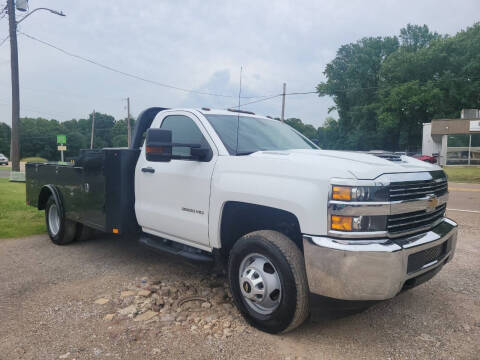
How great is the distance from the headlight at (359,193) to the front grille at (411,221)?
20 cm

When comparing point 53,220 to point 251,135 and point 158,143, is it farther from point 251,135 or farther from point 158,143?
point 251,135

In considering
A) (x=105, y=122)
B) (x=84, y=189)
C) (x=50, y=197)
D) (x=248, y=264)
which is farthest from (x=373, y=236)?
(x=105, y=122)

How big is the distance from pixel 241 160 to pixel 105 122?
86.9m

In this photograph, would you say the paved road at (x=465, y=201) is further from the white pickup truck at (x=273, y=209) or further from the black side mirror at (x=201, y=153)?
the black side mirror at (x=201, y=153)

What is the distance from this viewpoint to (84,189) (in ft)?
16.6

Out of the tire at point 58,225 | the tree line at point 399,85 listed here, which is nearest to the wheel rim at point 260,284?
the tire at point 58,225

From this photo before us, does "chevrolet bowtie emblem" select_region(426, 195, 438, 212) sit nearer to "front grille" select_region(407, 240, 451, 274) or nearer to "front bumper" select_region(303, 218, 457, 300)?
"front grille" select_region(407, 240, 451, 274)

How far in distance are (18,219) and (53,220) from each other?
2019 millimetres

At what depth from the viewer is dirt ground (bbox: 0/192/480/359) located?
117 inches

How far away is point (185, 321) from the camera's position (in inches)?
136

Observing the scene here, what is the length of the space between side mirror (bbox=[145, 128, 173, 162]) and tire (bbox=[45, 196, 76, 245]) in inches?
112

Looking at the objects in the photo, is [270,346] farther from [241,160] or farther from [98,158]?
[98,158]

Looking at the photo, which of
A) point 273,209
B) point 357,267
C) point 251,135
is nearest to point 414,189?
point 357,267

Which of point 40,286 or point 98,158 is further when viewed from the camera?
point 98,158
